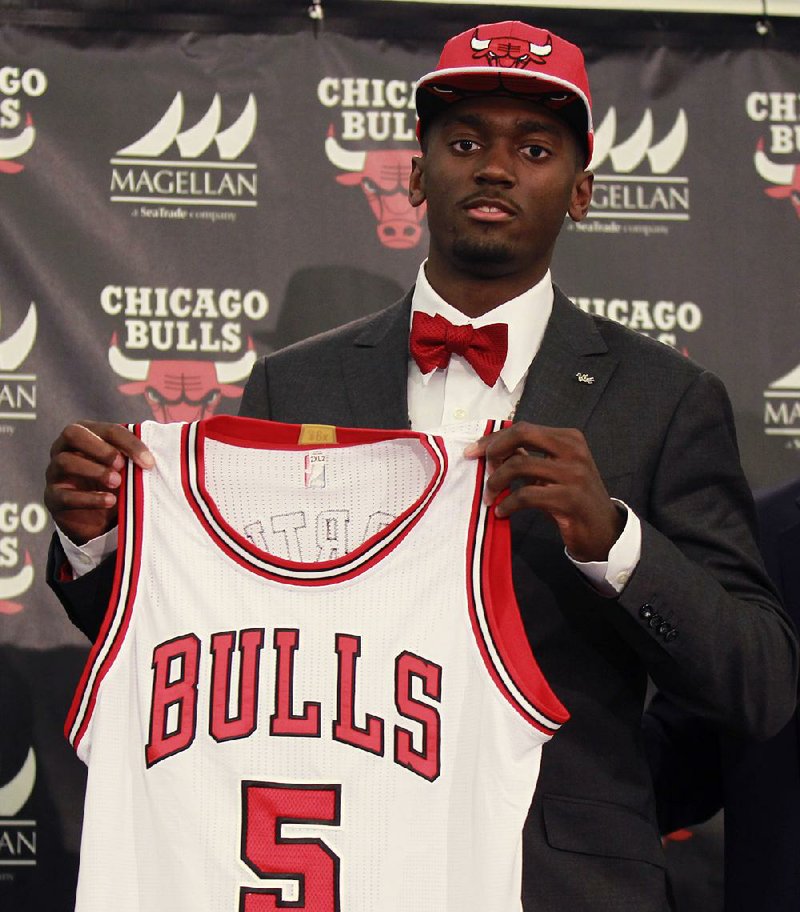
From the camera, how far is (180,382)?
2635mm

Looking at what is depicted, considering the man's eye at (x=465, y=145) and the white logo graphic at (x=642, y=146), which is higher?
the white logo graphic at (x=642, y=146)

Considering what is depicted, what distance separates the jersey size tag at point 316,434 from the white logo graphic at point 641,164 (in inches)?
45.5

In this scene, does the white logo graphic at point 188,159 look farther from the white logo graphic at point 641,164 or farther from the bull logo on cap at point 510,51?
the bull logo on cap at point 510,51

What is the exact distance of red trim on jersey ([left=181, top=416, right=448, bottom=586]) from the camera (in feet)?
5.39

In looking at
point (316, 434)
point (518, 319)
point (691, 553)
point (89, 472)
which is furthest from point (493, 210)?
point (89, 472)

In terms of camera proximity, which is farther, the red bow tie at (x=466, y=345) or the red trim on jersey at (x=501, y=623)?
the red bow tie at (x=466, y=345)

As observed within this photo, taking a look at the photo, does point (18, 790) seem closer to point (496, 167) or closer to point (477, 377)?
point (477, 377)

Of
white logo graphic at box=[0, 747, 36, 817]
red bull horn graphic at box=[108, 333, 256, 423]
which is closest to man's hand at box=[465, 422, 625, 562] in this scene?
red bull horn graphic at box=[108, 333, 256, 423]

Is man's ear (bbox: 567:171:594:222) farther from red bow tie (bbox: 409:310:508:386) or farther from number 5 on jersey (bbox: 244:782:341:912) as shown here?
number 5 on jersey (bbox: 244:782:341:912)

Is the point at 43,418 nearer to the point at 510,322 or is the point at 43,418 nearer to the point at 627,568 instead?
the point at 510,322

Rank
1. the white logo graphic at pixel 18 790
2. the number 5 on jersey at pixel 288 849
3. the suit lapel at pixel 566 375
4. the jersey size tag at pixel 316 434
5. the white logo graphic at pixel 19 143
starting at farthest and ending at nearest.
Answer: the white logo graphic at pixel 19 143, the white logo graphic at pixel 18 790, the suit lapel at pixel 566 375, the jersey size tag at pixel 316 434, the number 5 on jersey at pixel 288 849

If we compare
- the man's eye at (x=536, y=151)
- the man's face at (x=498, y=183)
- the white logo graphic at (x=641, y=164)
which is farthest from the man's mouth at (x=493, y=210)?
the white logo graphic at (x=641, y=164)

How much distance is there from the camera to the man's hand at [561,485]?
1592 mm

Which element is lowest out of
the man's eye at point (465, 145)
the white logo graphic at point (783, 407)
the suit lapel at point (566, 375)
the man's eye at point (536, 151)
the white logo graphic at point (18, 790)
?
the white logo graphic at point (18, 790)
